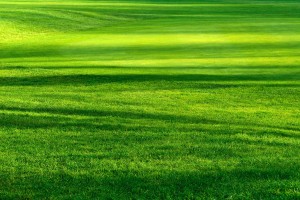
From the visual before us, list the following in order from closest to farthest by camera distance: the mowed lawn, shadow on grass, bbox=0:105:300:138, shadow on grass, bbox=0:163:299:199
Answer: shadow on grass, bbox=0:163:299:199
the mowed lawn
shadow on grass, bbox=0:105:300:138

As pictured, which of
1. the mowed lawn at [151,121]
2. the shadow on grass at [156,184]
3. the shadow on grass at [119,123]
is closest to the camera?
the shadow on grass at [156,184]

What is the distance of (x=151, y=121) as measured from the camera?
12.2 m

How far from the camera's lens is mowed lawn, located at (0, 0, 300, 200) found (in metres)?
8.58

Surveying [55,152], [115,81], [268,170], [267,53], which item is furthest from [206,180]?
[267,53]

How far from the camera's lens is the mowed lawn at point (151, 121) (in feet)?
28.1

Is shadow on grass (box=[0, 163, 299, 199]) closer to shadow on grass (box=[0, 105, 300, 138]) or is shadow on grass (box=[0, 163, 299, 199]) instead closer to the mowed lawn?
the mowed lawn

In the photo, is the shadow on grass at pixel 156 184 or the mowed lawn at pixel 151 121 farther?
the mowed lawn at pixel 151 121

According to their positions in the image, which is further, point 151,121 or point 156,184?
point 151,121

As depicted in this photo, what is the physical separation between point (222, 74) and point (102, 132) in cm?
750

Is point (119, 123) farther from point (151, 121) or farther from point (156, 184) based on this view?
point (156, 184)

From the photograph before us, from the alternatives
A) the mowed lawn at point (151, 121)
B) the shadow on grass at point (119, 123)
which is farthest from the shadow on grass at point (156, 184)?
the shadow on grass at point (119, 123)

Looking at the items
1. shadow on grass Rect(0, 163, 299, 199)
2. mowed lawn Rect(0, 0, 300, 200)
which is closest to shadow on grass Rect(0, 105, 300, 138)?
mowed lawn Rect(0, 0, 300, 200)

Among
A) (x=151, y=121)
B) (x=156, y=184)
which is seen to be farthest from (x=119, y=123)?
(x=156, y=184)

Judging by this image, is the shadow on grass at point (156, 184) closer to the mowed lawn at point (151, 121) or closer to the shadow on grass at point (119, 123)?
the mowed lawn at point (151, 121)
